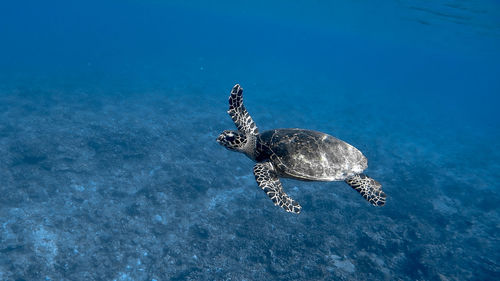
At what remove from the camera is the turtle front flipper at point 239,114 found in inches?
281

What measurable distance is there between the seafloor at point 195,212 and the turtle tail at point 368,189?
13.8ft

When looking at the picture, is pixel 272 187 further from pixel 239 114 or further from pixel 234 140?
pixel 239 114

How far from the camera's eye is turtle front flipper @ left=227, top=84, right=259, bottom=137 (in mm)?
7148

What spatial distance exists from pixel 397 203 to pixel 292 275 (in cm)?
757

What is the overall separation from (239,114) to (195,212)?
5564 millimetres

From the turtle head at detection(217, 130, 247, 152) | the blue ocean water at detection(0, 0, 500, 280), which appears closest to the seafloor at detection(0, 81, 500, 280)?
the blue ocean water at detection(0, 0, 500, 280)

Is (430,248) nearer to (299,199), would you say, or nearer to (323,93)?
(299,199)

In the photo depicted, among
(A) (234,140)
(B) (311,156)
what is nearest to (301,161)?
(B) (311,156)

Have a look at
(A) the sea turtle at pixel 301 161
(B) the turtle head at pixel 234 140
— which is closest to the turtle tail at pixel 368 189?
(A) the sea turtle at pixel 301 161

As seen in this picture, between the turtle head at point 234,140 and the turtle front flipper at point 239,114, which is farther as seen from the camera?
the turtle front flipper at point 239,114

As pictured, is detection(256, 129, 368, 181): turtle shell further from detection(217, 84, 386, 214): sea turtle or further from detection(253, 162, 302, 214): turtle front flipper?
detection(253, 162, 302, 214): turtle front flipper

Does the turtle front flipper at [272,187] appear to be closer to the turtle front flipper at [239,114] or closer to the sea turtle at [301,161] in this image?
the sea turtle at [301,161]

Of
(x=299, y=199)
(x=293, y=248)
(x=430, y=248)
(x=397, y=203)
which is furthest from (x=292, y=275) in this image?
(x=397, y=203)

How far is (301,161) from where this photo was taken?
5.97 m
